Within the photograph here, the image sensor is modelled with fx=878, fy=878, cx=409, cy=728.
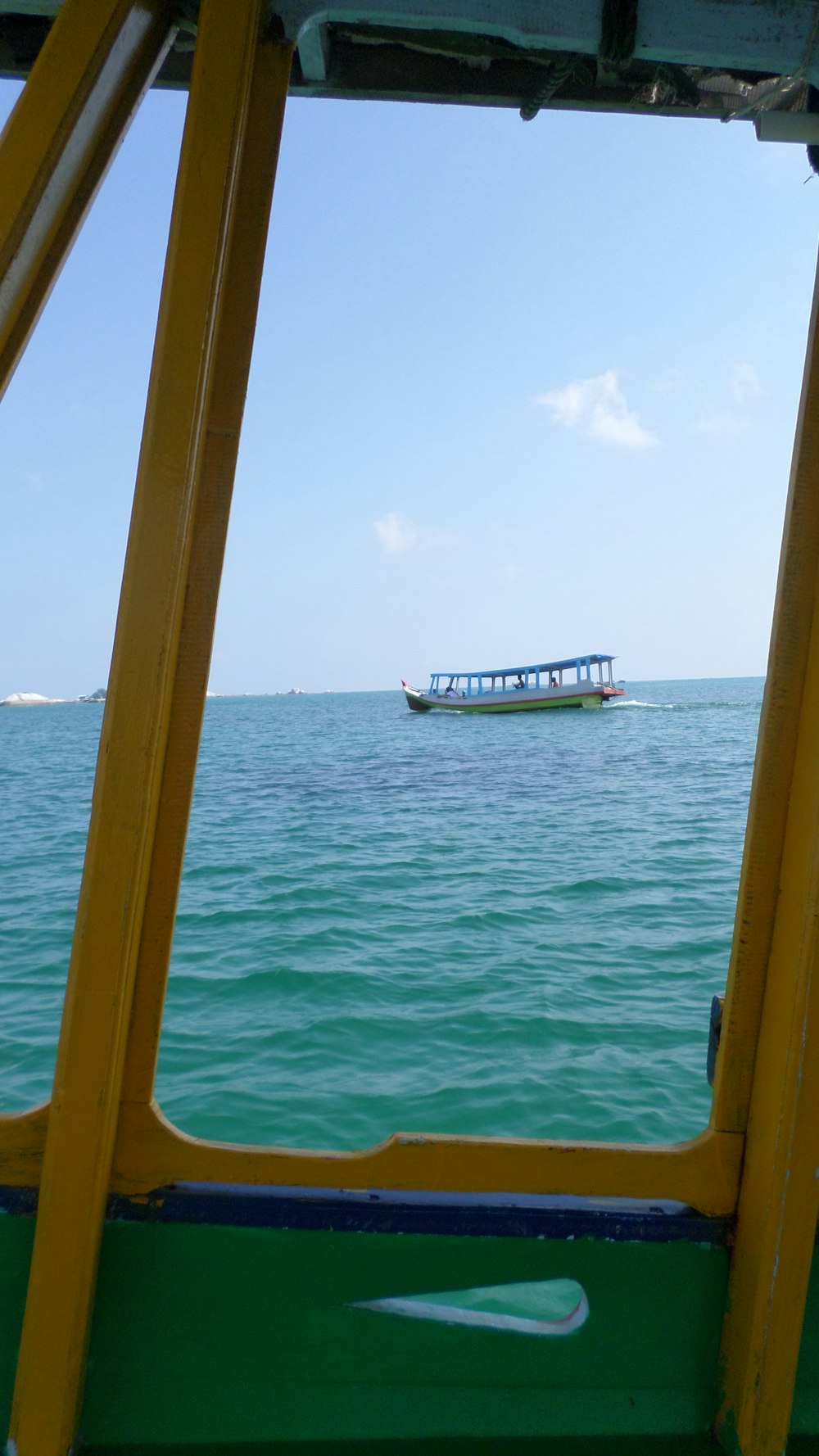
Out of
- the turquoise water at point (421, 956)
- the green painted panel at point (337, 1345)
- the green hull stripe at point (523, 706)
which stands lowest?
the turquoise water at point (421, 956)

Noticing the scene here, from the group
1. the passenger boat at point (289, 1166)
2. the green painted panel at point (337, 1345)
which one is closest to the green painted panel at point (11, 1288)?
the passenger boat at point (289, 1166)

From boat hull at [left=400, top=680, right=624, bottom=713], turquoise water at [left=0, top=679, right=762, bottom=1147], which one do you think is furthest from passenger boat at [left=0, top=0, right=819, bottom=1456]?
boat hull at [left=400, top=680, right=624, bottom=713]

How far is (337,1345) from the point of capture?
1.40 metres

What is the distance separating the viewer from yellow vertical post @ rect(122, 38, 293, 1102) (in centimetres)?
149

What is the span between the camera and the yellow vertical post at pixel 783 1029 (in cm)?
134

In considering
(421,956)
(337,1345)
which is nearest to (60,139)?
(337,1345)

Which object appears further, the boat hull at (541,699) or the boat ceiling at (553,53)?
the boat hull at (541,699)

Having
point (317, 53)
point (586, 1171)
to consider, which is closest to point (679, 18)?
point (317, 53)

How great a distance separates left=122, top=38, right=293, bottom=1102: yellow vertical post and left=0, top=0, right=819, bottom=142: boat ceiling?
0.57 feet

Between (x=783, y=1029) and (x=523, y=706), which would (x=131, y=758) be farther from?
(x=523, y=706)

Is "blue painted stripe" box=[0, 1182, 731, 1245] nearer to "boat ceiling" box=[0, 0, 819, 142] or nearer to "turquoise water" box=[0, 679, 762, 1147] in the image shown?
"boat ceiling" box=[0, 0, 819, 142]

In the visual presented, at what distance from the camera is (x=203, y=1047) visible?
5723mm

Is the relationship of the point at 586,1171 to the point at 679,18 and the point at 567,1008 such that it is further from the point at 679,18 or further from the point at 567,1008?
the point at 567,1008

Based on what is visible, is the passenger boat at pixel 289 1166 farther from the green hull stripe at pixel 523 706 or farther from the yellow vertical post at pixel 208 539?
the green hull stripe at pixel 523 706
